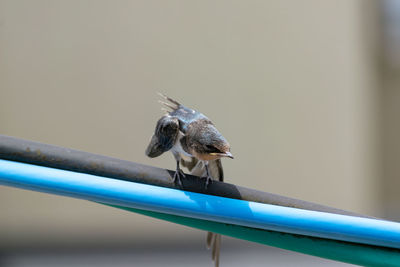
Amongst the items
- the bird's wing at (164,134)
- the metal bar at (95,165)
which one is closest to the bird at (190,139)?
the bird's wing at (164,134)

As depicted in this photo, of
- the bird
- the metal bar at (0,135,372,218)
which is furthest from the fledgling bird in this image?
Result: the metal bar at (0,135,372,218)

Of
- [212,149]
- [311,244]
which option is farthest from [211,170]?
[311,244]

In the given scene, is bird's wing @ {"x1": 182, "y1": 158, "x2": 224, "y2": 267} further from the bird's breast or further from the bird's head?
the bird's head

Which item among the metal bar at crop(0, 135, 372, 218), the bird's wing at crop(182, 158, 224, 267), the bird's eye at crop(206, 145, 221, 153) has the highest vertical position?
the metal bar at crop(0, 135, 372, 218)

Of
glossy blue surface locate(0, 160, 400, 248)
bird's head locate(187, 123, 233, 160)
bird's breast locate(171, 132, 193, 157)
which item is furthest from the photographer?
bird's breast locate(171, 132, 193, 157)

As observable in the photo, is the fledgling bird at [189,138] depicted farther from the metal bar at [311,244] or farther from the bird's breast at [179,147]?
the metal bar at [311,244]

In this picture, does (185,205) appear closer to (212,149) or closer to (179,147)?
(212,149)
